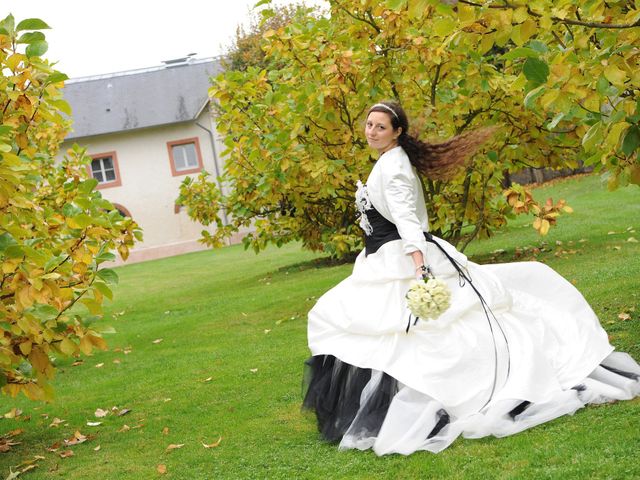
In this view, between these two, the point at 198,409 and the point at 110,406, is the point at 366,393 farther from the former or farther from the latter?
the point at 110,406

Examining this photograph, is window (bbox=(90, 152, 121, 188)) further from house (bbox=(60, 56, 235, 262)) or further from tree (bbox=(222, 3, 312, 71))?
tree (bbox=(222, 3, 312, 71))

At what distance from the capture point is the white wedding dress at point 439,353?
15.8 ft

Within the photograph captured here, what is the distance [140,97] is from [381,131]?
35797 mm

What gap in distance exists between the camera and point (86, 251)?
19.3ft

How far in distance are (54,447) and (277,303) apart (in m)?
6.65

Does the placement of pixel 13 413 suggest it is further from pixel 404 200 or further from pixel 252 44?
pixel 252 44

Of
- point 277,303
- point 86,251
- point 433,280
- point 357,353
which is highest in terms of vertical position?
point 86,251

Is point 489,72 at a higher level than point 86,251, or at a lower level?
higher

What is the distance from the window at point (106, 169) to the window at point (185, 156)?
8.72 ft

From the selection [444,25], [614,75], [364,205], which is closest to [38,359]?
[364,205]

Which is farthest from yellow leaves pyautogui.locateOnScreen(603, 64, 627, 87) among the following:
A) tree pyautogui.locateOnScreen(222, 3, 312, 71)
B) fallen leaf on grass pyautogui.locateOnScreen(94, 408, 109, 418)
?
tree pyautogui.locateOnScreen(222, 3, 312, 71)

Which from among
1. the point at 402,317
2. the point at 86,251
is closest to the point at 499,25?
the point at 402,317

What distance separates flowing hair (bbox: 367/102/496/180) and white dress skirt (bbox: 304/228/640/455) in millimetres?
553

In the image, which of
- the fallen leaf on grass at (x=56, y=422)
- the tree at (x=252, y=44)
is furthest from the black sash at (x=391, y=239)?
the tree at (x=252, y=44)
